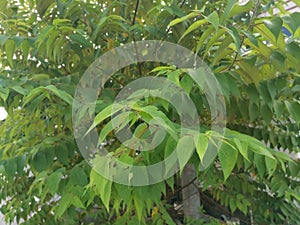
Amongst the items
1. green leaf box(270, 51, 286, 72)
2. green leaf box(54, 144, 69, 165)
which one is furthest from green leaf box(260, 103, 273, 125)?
green leaf box(54, 144, 69, 165)

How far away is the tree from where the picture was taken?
1.71 feet

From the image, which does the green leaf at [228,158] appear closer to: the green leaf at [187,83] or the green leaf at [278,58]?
the green leaf at [187,83]

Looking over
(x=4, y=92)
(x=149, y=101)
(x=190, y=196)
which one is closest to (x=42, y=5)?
(x=4, y=92)

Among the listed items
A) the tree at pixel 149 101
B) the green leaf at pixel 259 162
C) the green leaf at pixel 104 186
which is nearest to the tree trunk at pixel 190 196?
the tree at pixel 149 101

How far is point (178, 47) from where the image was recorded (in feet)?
2.54

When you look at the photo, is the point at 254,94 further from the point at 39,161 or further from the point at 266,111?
the point at 39,161

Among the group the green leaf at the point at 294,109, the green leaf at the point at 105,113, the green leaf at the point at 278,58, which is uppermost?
the green leaf at the point at 278,58

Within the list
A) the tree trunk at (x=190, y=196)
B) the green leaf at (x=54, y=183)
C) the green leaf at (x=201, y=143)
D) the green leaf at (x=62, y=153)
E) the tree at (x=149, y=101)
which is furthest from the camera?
the tree trunk at (x=190, y=196)

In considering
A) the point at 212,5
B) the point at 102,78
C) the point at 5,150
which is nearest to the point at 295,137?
the point at 212,5

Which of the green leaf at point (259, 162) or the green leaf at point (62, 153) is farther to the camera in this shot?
the green leaf at point (62, 153)

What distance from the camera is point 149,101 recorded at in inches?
22.6

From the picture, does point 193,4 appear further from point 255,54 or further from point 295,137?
point 295,137

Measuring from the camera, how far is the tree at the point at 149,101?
521mm

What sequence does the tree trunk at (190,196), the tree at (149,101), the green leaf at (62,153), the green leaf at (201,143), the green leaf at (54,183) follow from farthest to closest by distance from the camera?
the tree trunk at (190,196) < the green leaf at (62,153) < the green leaf at (54,183) < the tree at (149,101) < the green leaf at (201,143)
